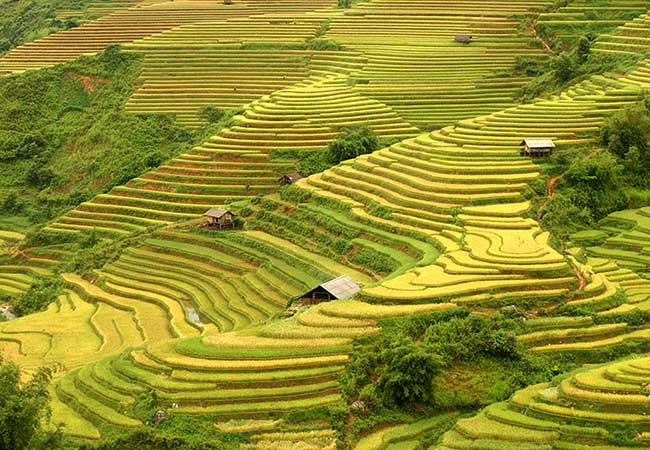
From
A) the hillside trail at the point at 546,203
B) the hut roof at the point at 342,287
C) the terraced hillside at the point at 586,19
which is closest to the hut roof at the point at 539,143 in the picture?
the hillside trail at the point at 546,203

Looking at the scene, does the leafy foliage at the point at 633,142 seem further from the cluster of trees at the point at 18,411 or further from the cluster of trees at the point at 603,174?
the cluster of trees at the point at 18,411

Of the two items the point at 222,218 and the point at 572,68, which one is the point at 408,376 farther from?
the point at 572,68

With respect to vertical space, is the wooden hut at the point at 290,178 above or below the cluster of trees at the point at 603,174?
below

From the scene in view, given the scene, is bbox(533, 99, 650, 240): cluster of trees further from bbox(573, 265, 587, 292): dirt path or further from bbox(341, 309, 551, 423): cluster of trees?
bbox(341, 309, 551, 423): cluster of trees

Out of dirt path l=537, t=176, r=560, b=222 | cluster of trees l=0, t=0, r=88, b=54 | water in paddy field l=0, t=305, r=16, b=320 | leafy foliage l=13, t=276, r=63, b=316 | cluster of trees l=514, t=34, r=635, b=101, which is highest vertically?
cluster of trees l=0, t=0, r=88, b=54

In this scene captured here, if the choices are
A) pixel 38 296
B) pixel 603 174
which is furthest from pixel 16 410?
pixel 603 174

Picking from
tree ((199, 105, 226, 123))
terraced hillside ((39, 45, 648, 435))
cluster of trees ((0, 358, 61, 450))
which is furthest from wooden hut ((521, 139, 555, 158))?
cluster of trees ((0, 358, 61, 450))

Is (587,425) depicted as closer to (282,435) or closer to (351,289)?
(282,435)
